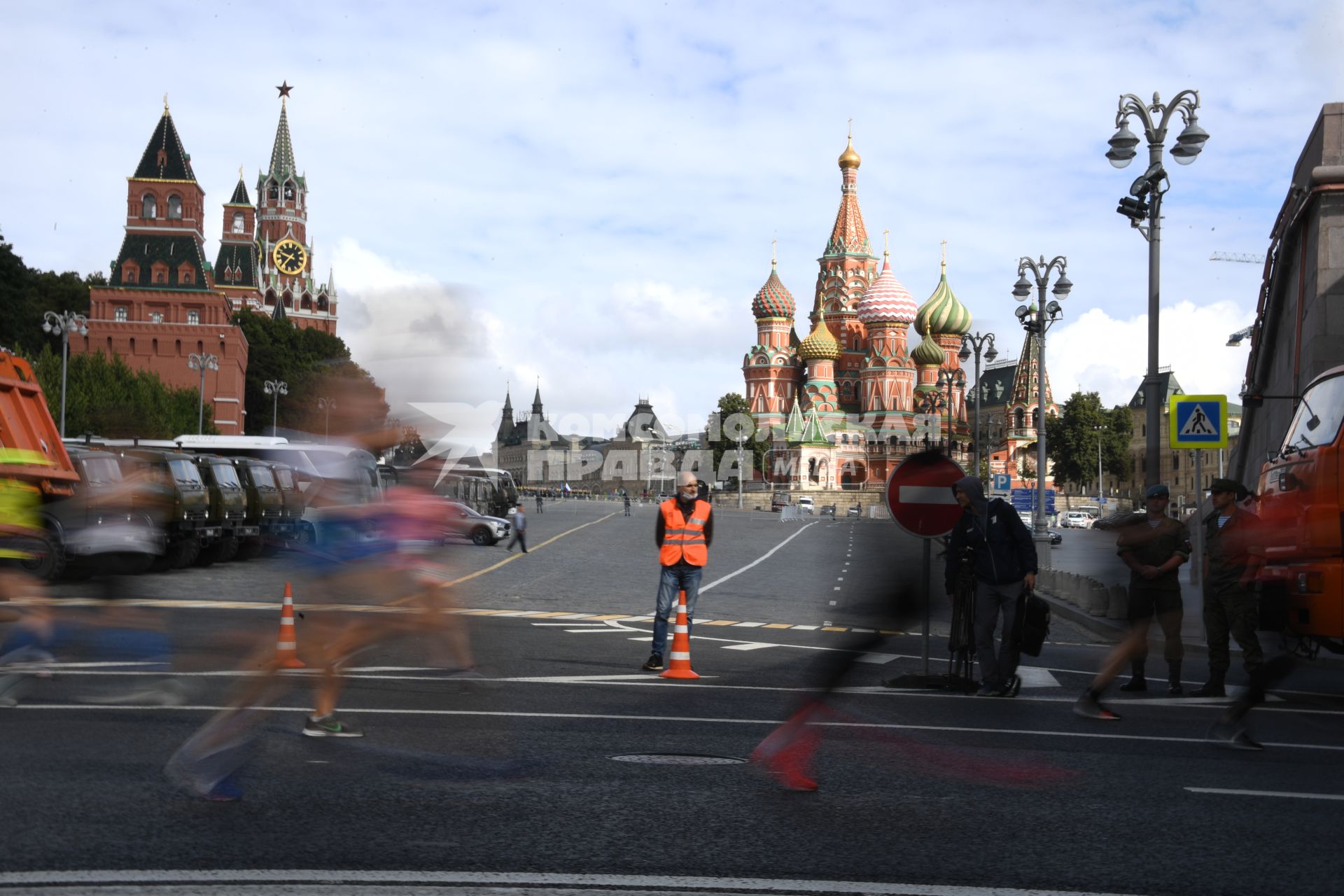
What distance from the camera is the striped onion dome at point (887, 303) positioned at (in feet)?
432

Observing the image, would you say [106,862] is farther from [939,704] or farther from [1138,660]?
[1138,660]

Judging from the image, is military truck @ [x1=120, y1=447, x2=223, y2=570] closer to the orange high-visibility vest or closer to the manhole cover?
the orange high-visibility vest

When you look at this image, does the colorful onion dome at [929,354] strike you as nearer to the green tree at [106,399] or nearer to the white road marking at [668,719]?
the green tree at [106,399]

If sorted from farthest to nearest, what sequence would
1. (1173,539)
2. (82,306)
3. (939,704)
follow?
(82,306) < (1173,539) < (939,704)

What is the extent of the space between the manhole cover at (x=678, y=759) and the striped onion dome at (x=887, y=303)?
413ft

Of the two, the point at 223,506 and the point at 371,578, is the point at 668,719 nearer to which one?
the point at 371,578

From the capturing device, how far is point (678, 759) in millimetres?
7543

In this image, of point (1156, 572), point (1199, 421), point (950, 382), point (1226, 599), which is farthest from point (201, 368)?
point (1156, 572)

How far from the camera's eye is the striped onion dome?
13175 cm

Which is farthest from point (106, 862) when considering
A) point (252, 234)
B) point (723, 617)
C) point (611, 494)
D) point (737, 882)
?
point (611, 494)

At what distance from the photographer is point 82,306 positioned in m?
96.8

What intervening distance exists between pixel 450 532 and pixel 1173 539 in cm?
614

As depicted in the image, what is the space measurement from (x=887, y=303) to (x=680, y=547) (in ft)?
401

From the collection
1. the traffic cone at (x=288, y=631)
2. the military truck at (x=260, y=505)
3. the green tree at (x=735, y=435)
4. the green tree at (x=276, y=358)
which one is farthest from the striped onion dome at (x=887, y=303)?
the traffic cone at (x=288, y=631)
